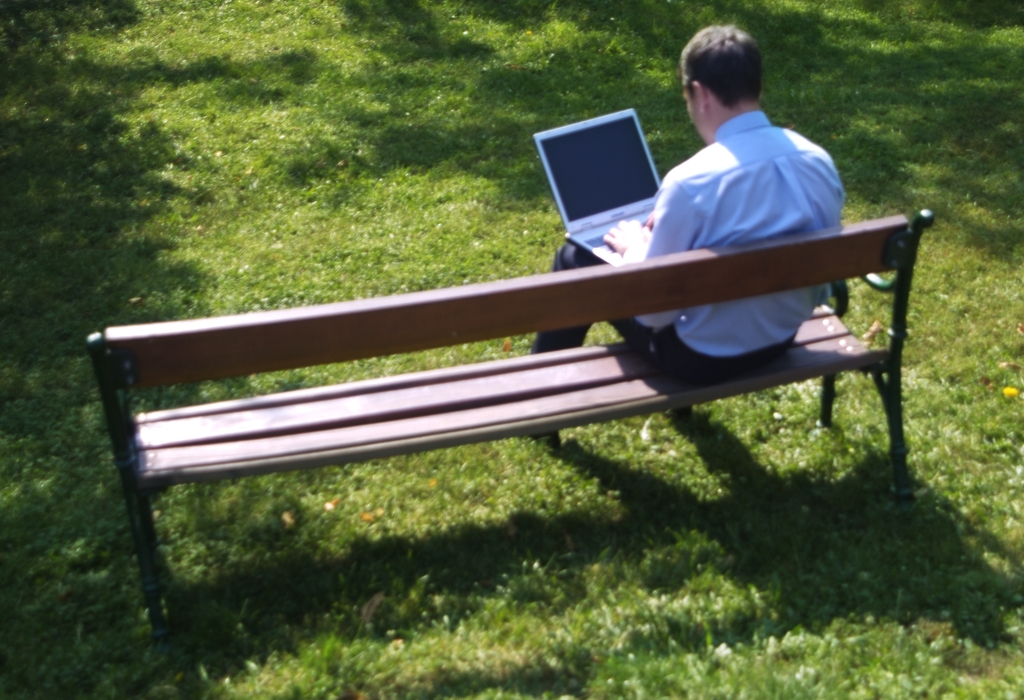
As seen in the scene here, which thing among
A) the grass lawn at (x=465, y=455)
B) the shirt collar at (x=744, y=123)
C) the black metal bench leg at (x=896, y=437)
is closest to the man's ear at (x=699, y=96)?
the shirt collar at (x=744, y=123)

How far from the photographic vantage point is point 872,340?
483 cm

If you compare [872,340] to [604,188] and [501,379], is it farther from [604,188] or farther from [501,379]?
[501,379]

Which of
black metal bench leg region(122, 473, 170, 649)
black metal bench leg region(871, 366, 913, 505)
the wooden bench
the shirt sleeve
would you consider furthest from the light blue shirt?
black metal bench leg region(122, 473, 170, 649)

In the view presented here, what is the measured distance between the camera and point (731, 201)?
317 centimetres

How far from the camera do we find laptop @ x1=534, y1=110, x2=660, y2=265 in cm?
383

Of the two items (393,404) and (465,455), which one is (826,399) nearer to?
(465,455)

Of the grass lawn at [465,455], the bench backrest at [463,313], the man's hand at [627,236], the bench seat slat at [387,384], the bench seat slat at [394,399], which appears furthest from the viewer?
the man's hand at [627,236]

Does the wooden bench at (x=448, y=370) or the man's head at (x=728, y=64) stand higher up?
the man's head at (x=728, y=64)

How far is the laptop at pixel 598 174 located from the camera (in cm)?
383

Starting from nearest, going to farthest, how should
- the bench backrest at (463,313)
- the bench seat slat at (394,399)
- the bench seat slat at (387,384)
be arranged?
the bench backrest at (463,313) → the bench seat slat at (394,399) → the bench seat slat at (387,384)

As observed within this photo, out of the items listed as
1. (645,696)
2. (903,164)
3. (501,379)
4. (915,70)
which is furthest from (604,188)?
(915,70)

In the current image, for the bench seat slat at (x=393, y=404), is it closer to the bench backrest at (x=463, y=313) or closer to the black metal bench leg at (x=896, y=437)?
the bench backrest at (x=463, y=313)

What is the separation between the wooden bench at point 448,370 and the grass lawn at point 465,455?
38cm

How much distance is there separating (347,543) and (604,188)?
1.60 m
